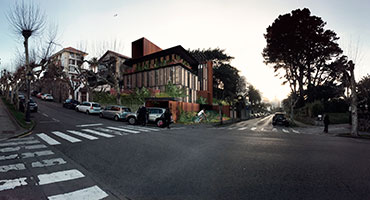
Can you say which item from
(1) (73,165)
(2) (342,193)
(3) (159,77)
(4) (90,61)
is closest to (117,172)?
(1) (73,165)

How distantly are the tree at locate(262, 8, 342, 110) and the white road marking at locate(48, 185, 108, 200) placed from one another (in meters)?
28.4

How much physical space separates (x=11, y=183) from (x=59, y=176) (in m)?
0.89

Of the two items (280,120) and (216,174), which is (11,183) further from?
(280,120)

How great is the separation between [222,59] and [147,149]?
131 feet

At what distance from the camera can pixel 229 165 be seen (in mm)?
5191

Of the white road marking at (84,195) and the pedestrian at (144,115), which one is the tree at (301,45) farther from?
the white road marking at (84,195)

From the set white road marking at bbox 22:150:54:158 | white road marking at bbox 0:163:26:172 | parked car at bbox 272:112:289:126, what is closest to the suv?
white road marking at bbox 22:150:54:158

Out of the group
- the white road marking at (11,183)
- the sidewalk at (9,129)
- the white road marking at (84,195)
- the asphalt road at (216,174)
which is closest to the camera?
the white road marking at (84,195)

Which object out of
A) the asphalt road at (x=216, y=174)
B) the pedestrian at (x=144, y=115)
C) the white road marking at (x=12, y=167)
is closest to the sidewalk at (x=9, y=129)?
the asphalt road at (x=216, y=174)

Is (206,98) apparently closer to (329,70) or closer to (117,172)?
(329,70)

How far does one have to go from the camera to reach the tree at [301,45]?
24.2 m

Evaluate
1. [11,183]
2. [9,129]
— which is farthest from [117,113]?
[11,183]

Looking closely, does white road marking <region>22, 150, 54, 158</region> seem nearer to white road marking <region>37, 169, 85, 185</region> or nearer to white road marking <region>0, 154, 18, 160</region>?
white road marking <region>0, 154, 18, 160</region>

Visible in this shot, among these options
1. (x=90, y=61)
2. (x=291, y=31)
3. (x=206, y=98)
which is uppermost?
(x=291, y=31)
